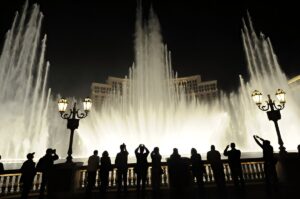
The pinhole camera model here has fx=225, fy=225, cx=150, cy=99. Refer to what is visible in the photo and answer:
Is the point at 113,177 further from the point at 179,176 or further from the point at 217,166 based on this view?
the point at 217,166

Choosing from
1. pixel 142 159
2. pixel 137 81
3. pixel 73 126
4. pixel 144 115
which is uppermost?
pixel 137 81

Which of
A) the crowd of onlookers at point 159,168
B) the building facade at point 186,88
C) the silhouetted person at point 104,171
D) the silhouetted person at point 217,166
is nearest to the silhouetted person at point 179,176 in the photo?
the crowd of onlookers at point 159,168

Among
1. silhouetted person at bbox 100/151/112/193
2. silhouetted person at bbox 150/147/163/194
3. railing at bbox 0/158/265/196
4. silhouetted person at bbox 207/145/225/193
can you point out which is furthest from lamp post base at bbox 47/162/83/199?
silhouetted person at bbox 207/145/225/193

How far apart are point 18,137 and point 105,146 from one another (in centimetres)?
2933

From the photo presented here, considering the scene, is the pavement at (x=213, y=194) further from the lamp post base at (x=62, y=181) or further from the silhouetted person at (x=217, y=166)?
the silhouetted person at (x=217, y=166)

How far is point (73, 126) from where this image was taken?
12617mm

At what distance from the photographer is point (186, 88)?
106 meters

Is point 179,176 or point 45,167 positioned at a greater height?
point 45,167

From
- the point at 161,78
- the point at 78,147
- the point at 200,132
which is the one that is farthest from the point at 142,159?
the point at 78,147

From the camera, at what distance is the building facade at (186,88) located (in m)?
103

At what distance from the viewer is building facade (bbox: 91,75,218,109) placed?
4060 inches

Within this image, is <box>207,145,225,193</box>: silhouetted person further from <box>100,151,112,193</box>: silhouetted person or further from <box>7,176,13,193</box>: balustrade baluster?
<box>7,176,13,193</box>: balustrade baluster

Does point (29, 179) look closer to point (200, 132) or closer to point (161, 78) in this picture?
point (200, 132)

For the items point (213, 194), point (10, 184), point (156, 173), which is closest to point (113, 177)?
point (156, 173)
